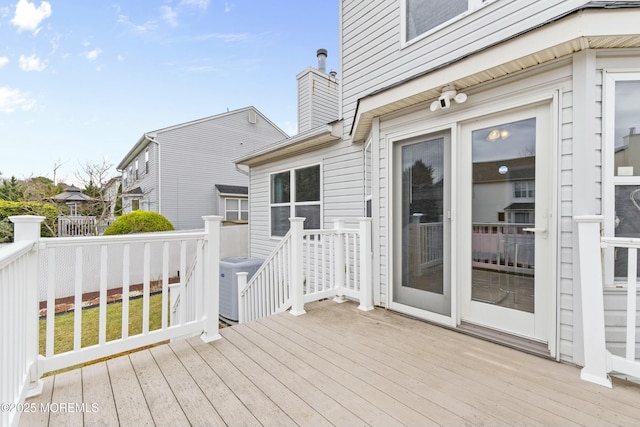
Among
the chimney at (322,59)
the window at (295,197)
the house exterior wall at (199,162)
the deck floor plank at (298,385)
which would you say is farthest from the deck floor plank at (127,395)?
the house exterior wall at (199,162)

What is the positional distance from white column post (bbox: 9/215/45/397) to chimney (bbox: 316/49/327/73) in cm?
811

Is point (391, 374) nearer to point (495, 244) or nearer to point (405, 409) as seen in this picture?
point (405, 409)

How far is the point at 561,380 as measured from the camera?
6.42 feet

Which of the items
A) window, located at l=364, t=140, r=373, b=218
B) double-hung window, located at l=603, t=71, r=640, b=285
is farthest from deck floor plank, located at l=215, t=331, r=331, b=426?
window, located at l=364, t=140, r=373, b=218

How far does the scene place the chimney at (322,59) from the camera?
839cm

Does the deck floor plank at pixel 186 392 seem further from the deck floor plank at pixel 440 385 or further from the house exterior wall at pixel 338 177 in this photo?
the house exterior wall at pixel 338 177

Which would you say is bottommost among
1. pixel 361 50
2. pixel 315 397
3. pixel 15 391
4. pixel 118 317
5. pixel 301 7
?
pixel 118 317

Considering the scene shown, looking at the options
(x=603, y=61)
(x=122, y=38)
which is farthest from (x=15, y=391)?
(x=122, y=38)

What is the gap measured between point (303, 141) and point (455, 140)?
118 inches

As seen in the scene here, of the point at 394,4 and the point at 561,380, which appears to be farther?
the point at 394,4

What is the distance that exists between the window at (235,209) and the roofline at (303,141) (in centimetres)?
776

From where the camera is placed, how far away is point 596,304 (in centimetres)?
197

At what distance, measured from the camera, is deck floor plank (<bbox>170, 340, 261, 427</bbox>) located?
1.62 m

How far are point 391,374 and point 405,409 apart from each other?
0.39 metres
